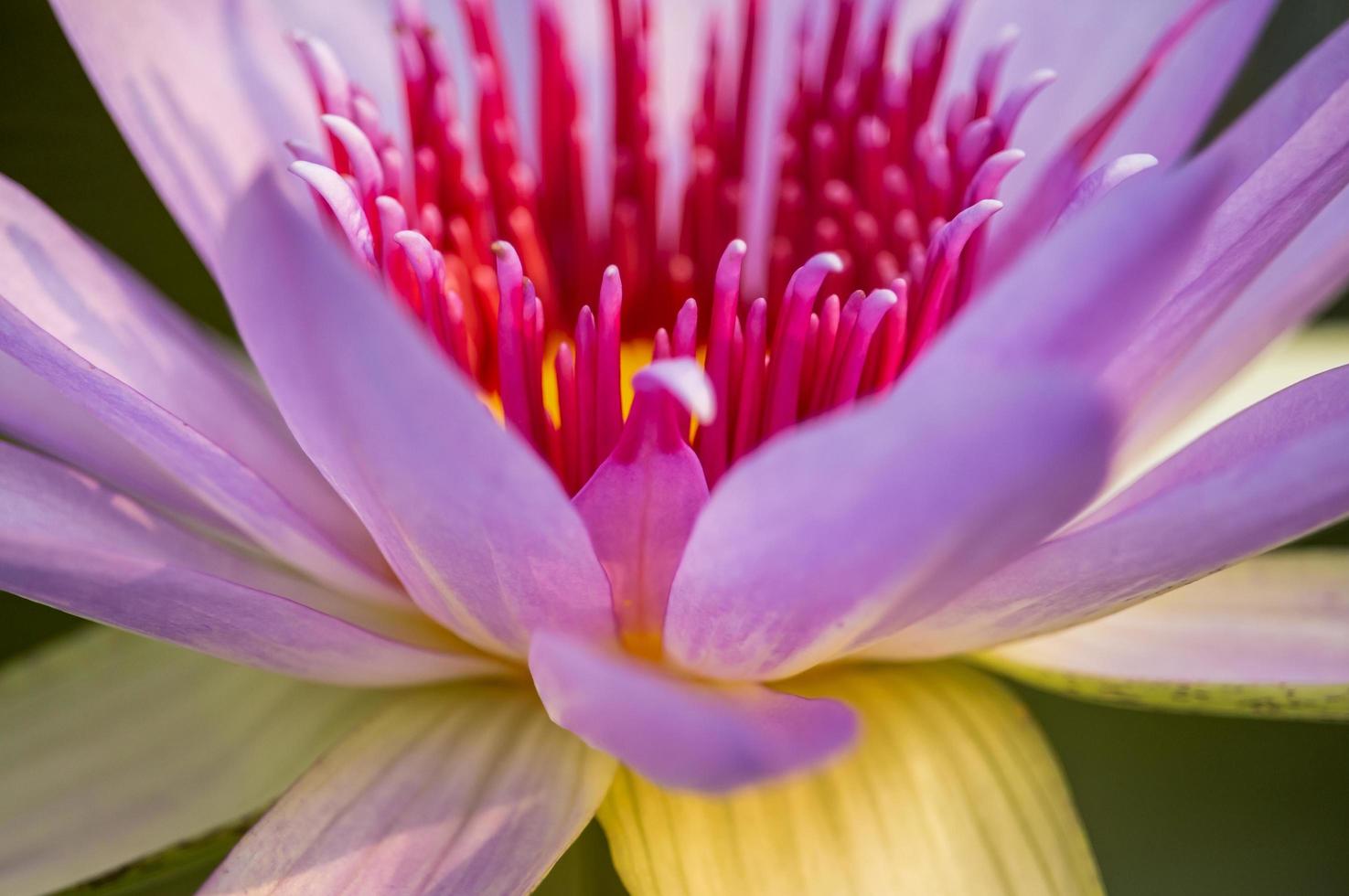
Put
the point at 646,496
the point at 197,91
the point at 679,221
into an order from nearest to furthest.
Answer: the point at 646,496
the point at 197,91
the point at 679,221

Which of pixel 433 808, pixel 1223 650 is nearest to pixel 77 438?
pixel 433 808

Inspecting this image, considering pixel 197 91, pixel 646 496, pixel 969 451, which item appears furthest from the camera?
pixel 197 91

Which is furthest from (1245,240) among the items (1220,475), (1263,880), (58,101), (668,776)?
(58,101)

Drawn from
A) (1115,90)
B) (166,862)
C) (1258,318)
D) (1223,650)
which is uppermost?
(1115,90)

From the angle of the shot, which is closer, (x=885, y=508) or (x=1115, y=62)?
(x=885, y=508)

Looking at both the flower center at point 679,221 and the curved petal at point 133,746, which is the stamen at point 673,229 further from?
the curved petal at point 133,746

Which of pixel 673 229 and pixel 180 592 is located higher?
pixel 673 229

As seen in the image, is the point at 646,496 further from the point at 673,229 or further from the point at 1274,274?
the point at 673,229
